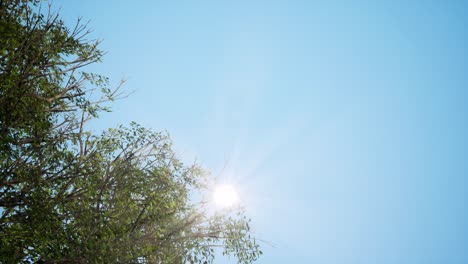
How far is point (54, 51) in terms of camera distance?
35.1ft

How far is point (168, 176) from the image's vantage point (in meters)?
12.5

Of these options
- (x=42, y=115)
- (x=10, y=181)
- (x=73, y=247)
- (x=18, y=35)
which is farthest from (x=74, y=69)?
(x=73, y=247)

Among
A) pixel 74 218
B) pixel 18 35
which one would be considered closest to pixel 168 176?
pixel 74 218

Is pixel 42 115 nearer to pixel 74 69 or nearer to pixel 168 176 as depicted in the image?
pixel 74 69

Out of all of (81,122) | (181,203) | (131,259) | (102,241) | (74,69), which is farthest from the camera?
(81,122)

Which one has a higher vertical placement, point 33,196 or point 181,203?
point 181,203

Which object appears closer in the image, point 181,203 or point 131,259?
point 131,259

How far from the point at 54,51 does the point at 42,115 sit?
2.28 metres

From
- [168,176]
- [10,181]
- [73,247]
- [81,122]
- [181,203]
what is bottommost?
[73,247]

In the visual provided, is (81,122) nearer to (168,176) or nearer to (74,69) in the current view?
(74,69)

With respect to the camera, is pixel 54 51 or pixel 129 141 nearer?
pixel 54 51

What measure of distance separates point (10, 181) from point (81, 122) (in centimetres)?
441

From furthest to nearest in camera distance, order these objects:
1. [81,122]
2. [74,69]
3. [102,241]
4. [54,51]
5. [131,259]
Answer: [81,122] < [74,69] < [54,51] < [131,259] < [102,241]

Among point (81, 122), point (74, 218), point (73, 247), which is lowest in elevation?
point (73, 247)
